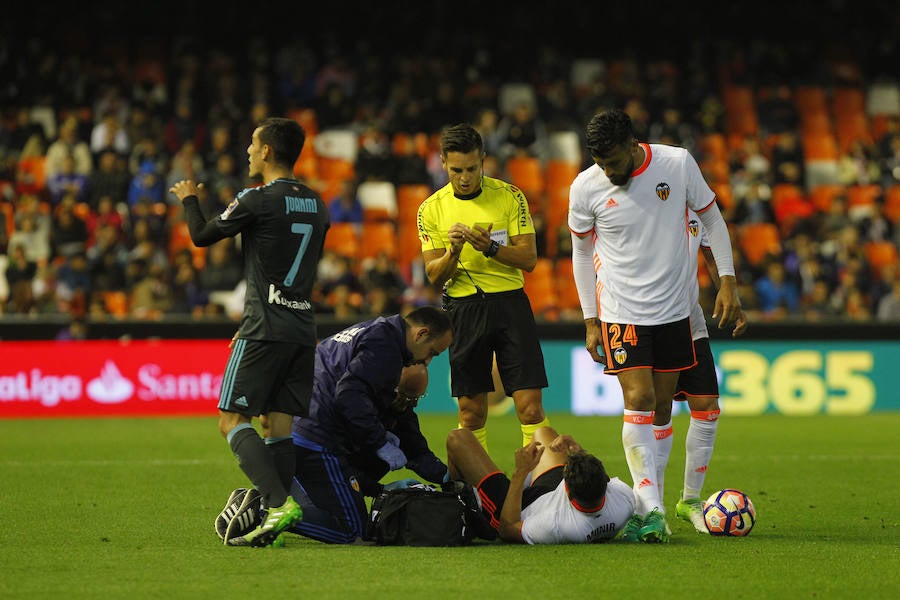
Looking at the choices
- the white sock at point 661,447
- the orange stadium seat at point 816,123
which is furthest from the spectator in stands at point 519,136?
the white sock at point 661,447

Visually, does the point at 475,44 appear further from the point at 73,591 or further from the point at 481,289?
the point at 73,591

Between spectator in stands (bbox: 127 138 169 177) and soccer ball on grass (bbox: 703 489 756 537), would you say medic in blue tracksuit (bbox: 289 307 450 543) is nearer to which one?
soccer ball on grass (bbox: 703 489 756 537)

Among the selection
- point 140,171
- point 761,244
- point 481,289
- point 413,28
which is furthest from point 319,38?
point 481,289

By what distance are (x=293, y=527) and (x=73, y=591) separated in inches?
56.9

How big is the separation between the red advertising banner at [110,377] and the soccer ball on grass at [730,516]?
9.78 m

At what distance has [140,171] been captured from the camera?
64.1 ft

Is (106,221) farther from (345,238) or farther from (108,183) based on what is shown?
(345,238)

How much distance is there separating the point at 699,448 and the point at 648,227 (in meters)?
1.39

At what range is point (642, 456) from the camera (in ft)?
23.8

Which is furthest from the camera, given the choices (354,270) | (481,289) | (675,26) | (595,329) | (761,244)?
(675,26)

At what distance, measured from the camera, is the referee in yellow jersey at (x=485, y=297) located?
8.34 meters

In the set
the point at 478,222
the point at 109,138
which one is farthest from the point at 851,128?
the point at 478,222

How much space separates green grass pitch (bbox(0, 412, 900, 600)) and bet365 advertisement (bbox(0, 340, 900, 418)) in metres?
4.49

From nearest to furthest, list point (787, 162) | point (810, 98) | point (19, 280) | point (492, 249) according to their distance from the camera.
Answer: point (492, 249)
point (19, 280)
point (787, 162)
point (810, 98)
